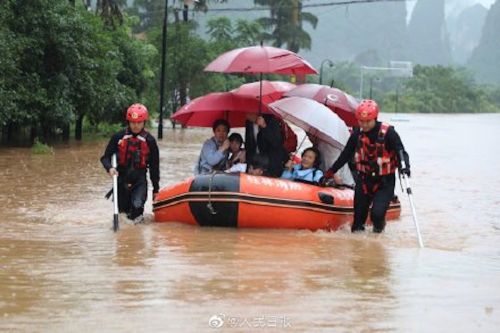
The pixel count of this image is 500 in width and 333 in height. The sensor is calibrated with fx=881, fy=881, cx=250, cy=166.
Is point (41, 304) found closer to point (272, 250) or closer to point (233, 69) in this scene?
point (272, 250)

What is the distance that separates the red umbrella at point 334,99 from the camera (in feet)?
39.7

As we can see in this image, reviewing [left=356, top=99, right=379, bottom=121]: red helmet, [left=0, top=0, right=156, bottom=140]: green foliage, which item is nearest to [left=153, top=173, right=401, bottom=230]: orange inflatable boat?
[left=356, top=99, right=379, bottom=121]: red helmet

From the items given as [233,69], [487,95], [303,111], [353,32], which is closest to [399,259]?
[303,111]

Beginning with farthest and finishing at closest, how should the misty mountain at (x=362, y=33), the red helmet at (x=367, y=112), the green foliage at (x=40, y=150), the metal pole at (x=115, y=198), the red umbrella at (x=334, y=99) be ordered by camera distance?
1. the misty mountain at (x=362, y=33)
2. the green foliage at (x=40, y=150)
3. the red umbrella at (x=334, y=99)
4. the metal pole at (x=115, y=198)
5. the red helmet at (x=367, y=112)

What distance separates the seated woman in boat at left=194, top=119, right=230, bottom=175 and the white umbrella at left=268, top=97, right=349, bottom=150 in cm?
66

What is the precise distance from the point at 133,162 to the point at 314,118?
87.9 inches

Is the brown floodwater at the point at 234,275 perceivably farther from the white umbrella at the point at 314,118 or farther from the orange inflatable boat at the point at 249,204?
the white umbrella at the point at 314,118

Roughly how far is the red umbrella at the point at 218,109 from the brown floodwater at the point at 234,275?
5.61 ft

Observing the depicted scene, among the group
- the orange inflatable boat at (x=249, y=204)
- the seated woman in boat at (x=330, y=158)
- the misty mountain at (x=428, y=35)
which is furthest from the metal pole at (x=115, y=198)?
the misty mountain at (x=428, y=35)

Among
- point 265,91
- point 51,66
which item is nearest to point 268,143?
point 265,91

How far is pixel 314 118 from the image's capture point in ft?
34.6

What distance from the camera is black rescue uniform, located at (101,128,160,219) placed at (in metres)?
9.95

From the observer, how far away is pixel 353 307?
253 inches

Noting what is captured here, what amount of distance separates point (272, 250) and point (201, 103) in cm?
322
